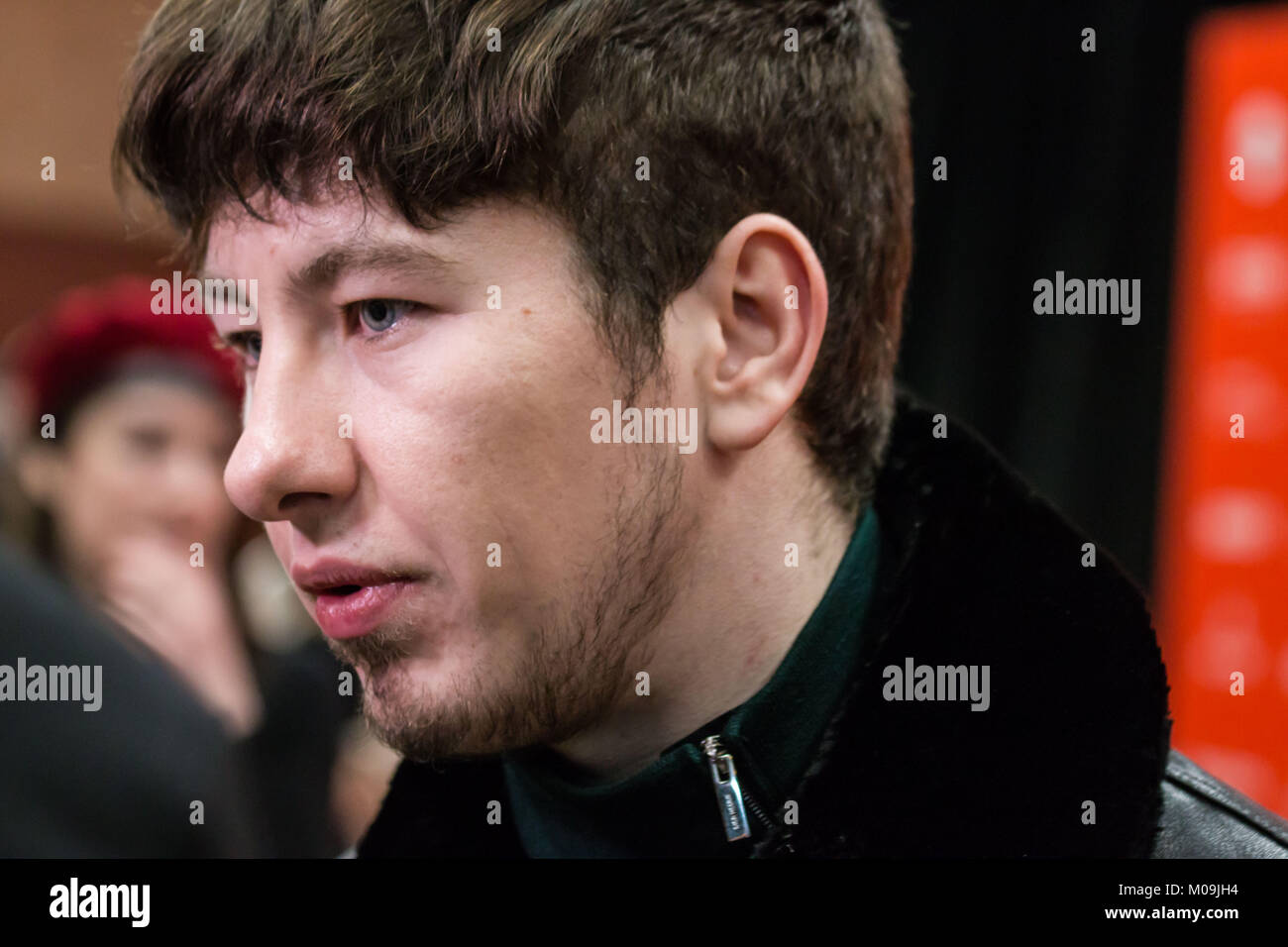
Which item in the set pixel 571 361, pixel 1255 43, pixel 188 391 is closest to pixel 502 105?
pixel 571 361

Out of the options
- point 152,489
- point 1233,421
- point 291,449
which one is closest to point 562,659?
point 291,449

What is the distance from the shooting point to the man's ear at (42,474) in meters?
2.45

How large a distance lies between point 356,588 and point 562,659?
0.62 ft

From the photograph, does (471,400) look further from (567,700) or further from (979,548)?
(979,548)

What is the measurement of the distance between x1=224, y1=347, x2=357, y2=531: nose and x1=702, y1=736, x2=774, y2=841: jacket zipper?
381 millimetres

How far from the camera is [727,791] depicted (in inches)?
41.0

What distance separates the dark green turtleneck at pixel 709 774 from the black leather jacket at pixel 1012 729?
0.09 feet

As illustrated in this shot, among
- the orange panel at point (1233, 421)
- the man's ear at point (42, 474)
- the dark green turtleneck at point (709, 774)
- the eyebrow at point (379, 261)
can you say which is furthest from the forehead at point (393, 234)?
the orange panel at point (1233, 421)

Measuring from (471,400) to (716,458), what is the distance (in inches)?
9.2

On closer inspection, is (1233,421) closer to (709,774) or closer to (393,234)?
(709,774)

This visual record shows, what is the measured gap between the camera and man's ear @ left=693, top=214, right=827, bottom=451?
108cm

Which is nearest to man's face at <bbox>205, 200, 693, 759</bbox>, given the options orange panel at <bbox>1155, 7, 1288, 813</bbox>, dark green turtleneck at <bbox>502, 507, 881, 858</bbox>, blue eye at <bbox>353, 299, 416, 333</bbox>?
blue eye at <bbox>353, 299, 416, 333</bbox>

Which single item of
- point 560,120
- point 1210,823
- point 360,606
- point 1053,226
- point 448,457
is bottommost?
point 1210,823

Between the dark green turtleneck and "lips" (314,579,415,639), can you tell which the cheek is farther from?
the dark green turtleneck
